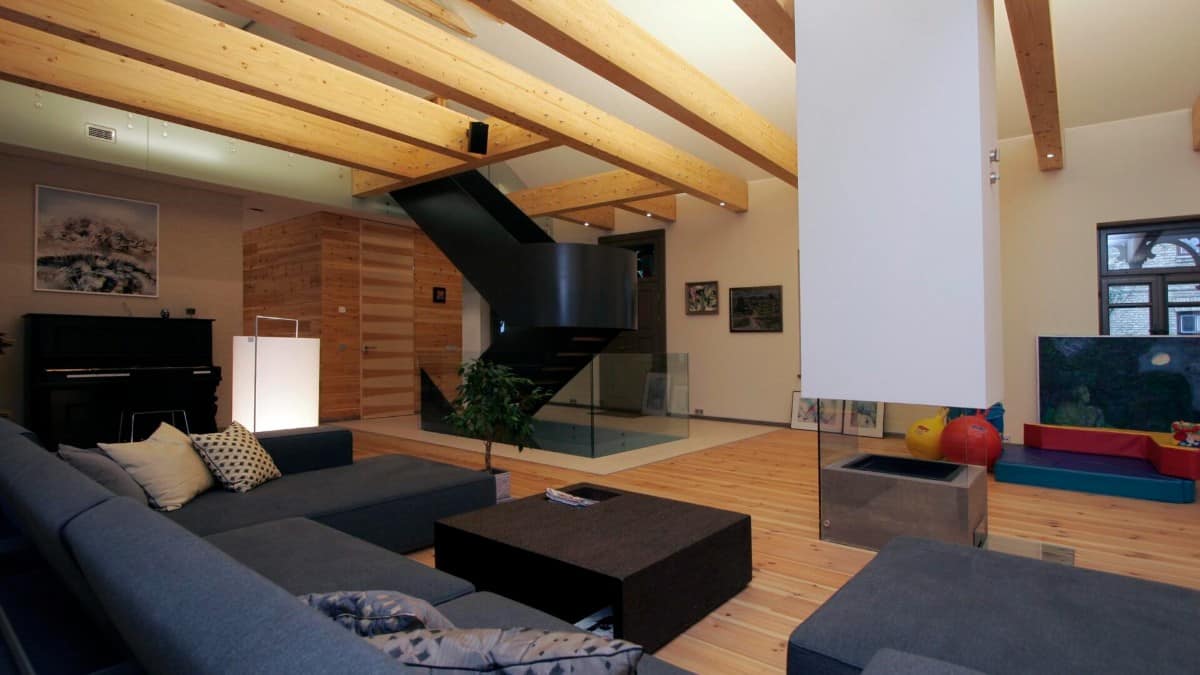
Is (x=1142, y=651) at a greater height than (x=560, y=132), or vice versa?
(x=560, y=132)

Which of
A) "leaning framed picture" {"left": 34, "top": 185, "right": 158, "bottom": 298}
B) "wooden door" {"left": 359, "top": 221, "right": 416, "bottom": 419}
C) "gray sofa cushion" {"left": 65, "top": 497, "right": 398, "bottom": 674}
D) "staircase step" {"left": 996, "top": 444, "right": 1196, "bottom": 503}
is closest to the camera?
"gray sofa cushion" {"left": 65, "top": 497, "right": 398, "bottom": 674}

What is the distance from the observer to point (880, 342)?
8.09 feet

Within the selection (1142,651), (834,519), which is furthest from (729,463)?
(1142,651)

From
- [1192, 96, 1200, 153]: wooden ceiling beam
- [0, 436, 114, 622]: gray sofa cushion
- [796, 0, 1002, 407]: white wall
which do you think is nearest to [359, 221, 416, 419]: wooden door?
[0, 436, 114, 622]: gray sofa cushion

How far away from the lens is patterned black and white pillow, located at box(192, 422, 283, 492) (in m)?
3.00

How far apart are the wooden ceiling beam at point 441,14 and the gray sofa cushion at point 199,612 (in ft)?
20.8

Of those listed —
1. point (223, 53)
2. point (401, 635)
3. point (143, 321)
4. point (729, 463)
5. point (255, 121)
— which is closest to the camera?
point (401, 635)

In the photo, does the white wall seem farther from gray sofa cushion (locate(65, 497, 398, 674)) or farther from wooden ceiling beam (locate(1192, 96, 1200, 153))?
wooden ceiling beam (locate(1192, 96, 1200, 153))

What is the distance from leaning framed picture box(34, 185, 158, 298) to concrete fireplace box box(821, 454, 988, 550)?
6774 mm

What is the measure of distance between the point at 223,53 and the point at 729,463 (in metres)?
4.84

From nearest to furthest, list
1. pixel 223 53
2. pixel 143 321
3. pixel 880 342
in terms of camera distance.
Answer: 1. pixel 880 342
2. pixel 223 53
3. pixel 143 321

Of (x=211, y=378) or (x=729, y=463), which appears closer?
(x=729, y=463)

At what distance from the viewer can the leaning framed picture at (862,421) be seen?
308cm

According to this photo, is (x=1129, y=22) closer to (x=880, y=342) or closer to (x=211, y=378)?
(x=880, y=342)
